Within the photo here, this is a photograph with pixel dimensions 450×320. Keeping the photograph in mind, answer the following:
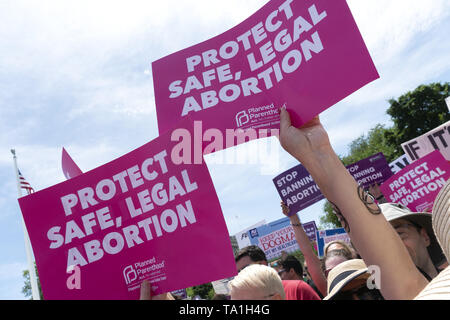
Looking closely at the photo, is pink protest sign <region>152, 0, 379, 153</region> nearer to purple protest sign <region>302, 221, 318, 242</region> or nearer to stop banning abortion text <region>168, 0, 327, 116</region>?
stop banning abortion text <region>168, 0, 327, 116</region>

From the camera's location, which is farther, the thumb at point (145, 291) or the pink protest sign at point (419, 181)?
the pink protest sign at point (419, 181)

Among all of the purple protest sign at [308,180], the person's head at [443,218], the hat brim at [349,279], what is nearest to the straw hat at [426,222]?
the hat brim at [349,279]

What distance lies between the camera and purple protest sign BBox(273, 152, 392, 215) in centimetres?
672

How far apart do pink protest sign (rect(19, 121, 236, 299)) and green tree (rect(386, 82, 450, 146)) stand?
37.9 meters

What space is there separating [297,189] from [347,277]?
4296mm

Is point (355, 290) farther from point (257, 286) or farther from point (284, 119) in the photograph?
point (284, 119)

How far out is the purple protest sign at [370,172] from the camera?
6.93m

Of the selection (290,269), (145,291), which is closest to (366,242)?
(145,291)

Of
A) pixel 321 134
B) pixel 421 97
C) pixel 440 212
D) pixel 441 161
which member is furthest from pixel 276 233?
pixel 421 97

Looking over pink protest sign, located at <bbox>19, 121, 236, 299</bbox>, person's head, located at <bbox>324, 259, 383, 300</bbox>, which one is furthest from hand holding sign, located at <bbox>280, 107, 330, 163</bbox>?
person's head, located at <bbox>324, 259, 383, 300</bbox>

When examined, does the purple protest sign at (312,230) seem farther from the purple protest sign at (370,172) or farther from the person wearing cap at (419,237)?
the person wearing cap at (419,237)

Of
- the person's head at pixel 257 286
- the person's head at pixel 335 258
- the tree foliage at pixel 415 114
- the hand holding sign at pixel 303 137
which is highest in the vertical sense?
the tree foliage at pixel 415 114

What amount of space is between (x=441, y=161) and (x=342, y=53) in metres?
4.43

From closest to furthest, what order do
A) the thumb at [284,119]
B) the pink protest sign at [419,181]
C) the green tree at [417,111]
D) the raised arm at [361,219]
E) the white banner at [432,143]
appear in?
the raised arm at [361,219], the thumb at [284,119], the pink protest sign at [419,181], the white banner at [432,143], the green tree at [417,111]
